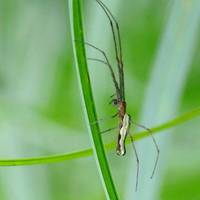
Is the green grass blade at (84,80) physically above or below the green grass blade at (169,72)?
above

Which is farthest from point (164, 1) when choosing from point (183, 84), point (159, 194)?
point (159, 194)

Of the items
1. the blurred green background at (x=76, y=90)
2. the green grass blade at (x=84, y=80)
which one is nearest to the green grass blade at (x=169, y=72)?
the blurred green background at (x=76, y=90)

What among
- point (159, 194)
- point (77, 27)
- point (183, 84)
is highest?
point (77, 27)

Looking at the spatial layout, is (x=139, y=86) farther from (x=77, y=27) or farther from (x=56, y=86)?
(x=77, y=27)

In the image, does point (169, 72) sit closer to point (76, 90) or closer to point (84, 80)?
point (76, 90)

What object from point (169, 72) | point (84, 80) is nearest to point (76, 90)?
point (169, 72)

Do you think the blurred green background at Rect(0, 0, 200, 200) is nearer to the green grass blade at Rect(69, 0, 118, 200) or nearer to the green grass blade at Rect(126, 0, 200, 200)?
the green grass blade at Rect(126, 0, 200, 200)

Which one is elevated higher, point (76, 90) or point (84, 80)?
point (84, 80)

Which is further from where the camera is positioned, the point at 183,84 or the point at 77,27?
the point at 183,84

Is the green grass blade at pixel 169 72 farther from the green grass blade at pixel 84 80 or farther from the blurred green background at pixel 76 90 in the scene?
the green grass blade at pixel 84 80
